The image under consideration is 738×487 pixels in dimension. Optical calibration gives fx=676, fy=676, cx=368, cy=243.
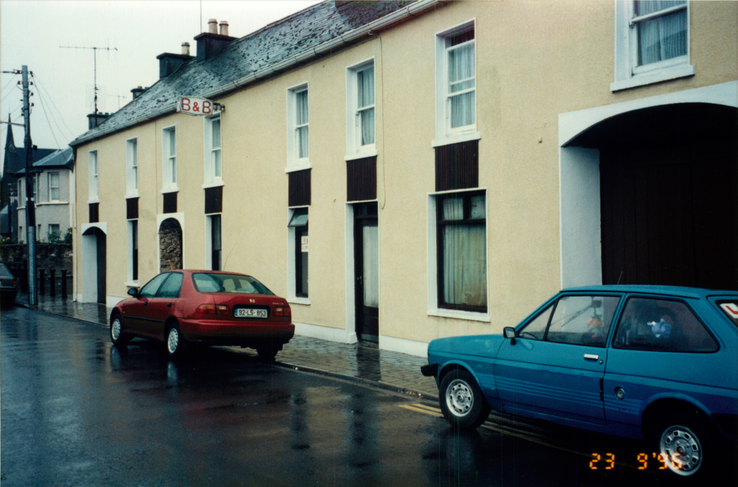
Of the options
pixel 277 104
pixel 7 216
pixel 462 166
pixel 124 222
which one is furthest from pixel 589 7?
pixel 7 216

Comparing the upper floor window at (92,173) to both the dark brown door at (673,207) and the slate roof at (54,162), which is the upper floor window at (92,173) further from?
the dark brown door at (673,207)

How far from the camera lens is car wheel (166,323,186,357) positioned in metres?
11.4

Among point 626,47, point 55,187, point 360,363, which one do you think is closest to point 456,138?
point 626,47

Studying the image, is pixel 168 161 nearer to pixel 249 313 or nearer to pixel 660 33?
pixel 249 313

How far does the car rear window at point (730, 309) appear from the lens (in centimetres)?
523

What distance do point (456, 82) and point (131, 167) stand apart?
1556cm

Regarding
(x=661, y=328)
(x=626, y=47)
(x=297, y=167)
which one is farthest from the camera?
(x=297, y=167)

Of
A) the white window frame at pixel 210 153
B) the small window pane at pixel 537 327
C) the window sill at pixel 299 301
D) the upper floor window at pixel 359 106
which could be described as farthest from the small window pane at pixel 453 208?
the white window frame at pixel 210 153

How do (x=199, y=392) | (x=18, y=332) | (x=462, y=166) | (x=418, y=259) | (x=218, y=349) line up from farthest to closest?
(x=18, y=332)
(x=218, y=349)
(x=418, y=259)
(x=462, y=166)
(x=199, y=392)

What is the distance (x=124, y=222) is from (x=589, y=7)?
1916 centimetres

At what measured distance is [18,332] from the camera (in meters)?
16.0

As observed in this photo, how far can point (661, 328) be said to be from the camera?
5.50m

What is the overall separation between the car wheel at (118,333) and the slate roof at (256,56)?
22.1 feet

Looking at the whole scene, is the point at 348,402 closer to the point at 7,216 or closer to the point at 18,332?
the point at 18,332
